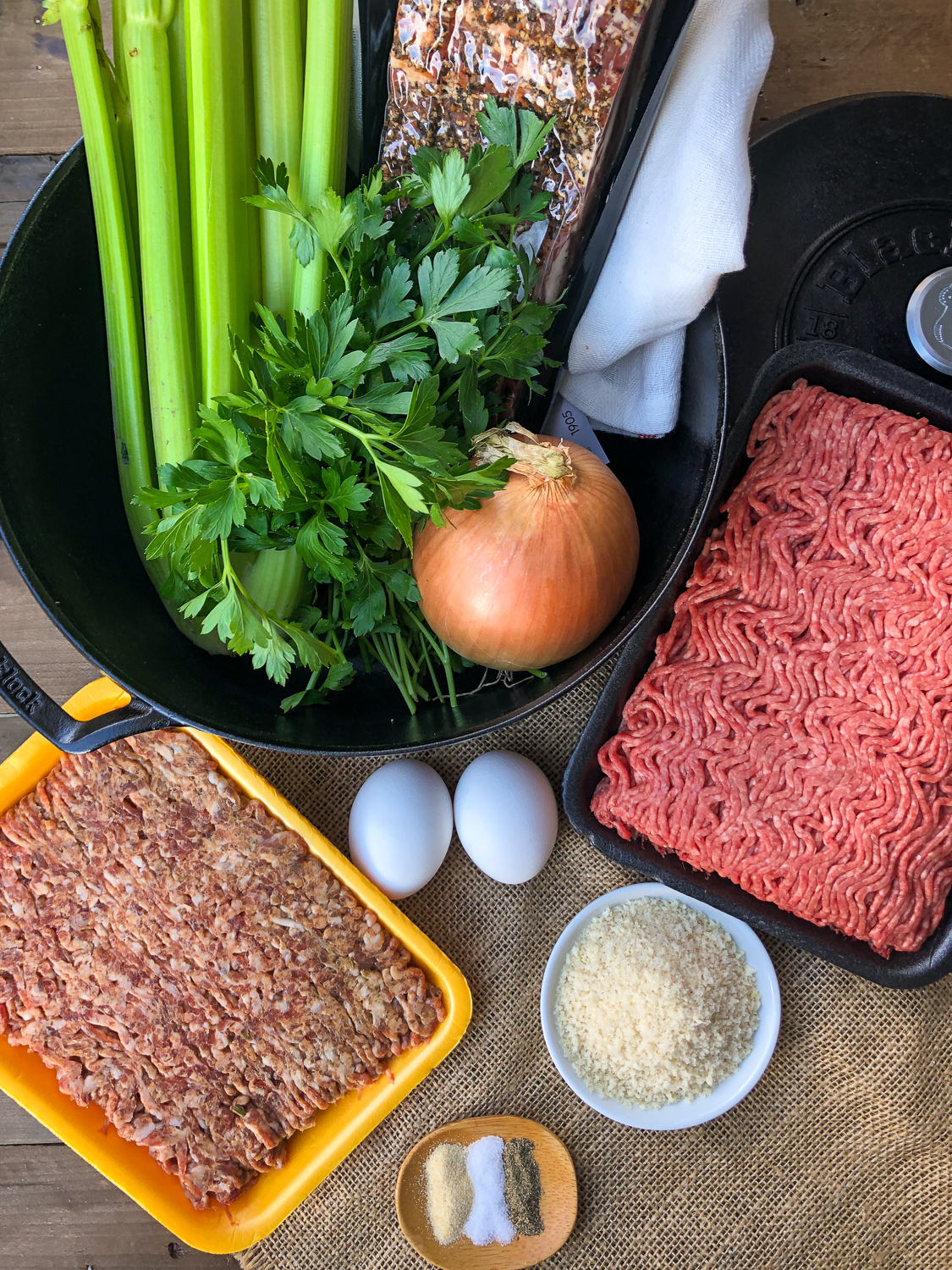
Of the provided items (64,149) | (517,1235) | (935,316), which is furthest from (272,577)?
(517,1235)

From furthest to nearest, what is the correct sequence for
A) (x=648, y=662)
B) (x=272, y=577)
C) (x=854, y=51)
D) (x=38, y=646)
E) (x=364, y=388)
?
1. (x=38, y=646)
2. (x=854, y=51)
3. (x=648, y=662)
4. (x=272, y=577)
5. (x=364, y=388)

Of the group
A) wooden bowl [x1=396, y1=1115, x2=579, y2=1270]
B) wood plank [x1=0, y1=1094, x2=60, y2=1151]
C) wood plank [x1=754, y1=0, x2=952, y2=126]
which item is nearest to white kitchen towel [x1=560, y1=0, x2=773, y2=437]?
wood plank [x1=754, y1=0, x2=952, y2=126]

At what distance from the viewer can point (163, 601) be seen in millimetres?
1049

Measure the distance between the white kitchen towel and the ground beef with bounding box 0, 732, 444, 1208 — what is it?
83cm

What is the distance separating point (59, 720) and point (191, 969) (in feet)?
1.67

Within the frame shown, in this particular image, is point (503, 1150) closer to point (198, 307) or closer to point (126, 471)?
point (126, 471)

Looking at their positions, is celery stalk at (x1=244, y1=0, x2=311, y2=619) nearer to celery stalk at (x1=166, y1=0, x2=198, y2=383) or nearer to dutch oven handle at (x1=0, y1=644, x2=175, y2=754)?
celery stalk at (x1=166, y1=0, x2=198, y2=383)

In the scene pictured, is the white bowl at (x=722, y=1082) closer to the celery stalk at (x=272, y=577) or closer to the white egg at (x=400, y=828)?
the white egg at (x=400, y=828)

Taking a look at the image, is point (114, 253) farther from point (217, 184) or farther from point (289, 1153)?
point (289, 1153)

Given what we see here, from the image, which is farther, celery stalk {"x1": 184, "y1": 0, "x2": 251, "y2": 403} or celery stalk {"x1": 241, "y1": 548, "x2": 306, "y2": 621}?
celery stalk {"x1": 241, "y1": 548, "x2": 306, "y2": 621}

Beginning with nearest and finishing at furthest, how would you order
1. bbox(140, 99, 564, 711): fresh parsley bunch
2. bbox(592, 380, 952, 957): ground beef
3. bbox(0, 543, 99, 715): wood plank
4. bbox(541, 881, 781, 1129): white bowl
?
bbox(140, 99, 564, 711): fresh parsley bunch, bbox(592, 380, 952, 957): ground beef, bbox(541, 881, 781, 1129): white bowl, bbox(0, 543, 99, 715): wood plank

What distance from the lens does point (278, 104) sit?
0.92 meters

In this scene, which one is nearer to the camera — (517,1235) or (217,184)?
(217,184)

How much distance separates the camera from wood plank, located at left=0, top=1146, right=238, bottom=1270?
54.6 inches
